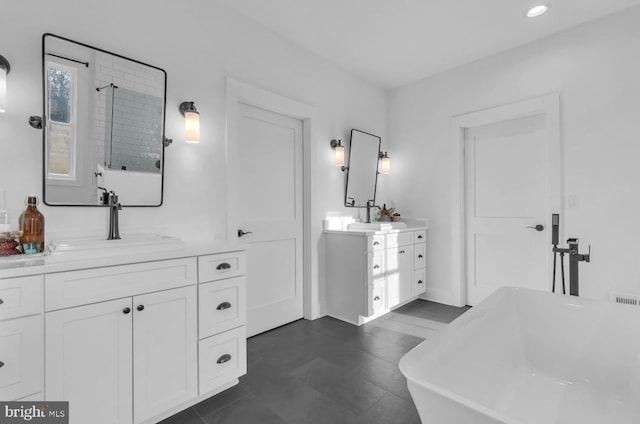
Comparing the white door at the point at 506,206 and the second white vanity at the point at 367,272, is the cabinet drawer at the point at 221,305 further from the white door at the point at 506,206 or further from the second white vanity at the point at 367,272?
the white door at the point at 506,206

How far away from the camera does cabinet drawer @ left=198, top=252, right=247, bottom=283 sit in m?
1.76

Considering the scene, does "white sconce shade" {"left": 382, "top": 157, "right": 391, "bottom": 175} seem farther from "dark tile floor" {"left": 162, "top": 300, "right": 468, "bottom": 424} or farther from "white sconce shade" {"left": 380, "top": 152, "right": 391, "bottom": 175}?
"dark tile floor" {"left": 162, "top": 300, "right": 468, "bottom": 424}

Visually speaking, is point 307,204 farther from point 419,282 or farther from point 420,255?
point 419,282

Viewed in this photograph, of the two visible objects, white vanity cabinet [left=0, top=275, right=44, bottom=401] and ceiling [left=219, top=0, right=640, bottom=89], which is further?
ceiling [left=219, top=0, right=640, bottom=89]

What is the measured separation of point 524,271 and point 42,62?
4.12 m

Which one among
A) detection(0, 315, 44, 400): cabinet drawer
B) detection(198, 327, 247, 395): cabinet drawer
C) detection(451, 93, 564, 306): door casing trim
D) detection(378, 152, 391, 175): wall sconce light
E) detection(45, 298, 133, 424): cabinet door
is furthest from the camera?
detection(378, 152, 391, 175): wall sconce light

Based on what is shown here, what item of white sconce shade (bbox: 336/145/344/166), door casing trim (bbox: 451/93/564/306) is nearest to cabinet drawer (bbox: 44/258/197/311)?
white sconce shade (bbox: 336/145/344/166)

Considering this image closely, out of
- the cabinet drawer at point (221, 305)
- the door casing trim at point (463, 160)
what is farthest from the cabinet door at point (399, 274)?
the cabinet drawer at point (221, 305)

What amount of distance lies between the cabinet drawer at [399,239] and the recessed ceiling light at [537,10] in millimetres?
2204

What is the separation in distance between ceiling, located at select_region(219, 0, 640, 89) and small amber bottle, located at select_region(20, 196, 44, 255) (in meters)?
1.93

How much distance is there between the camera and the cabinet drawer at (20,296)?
1168 millimetres

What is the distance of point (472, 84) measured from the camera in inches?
135

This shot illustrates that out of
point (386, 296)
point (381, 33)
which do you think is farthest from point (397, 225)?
point (381, 33)

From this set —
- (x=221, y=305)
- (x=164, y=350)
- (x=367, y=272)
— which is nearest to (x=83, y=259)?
(x=164, y=350)
